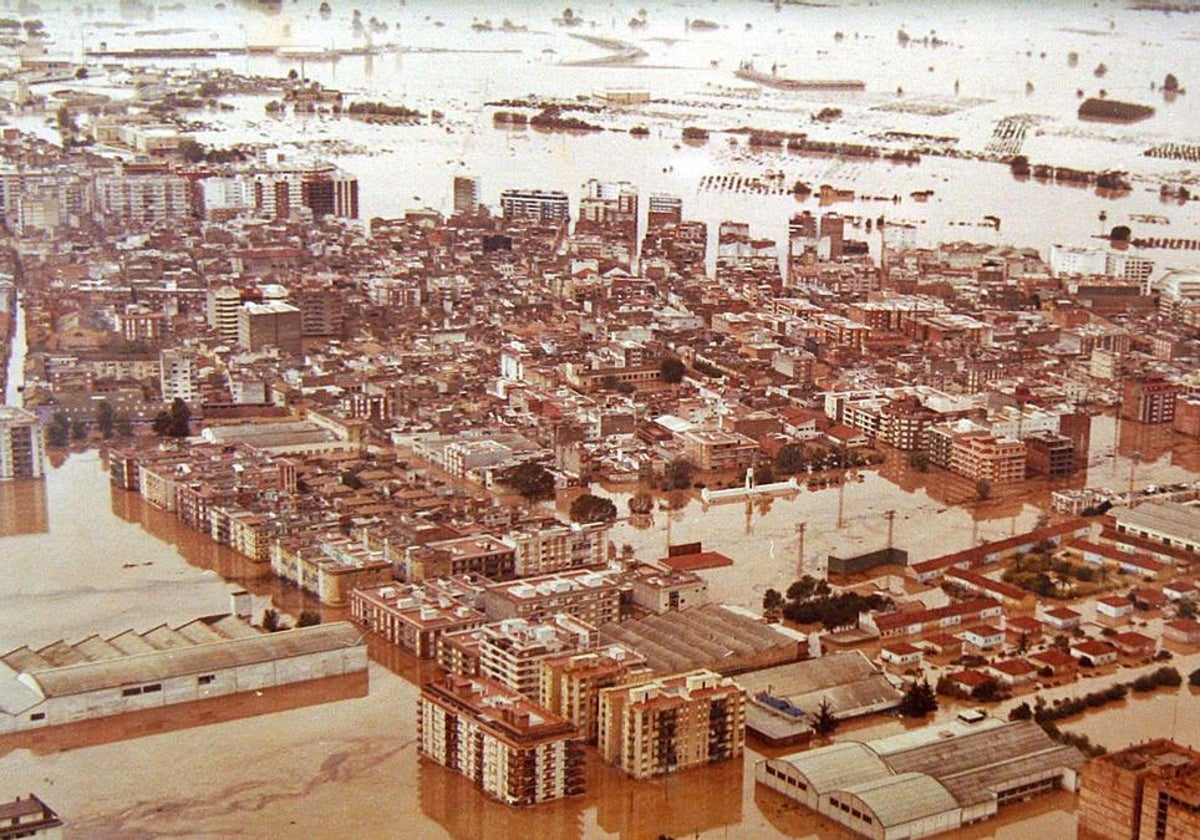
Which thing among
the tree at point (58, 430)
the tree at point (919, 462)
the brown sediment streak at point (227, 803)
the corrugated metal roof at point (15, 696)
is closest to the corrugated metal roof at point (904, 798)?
the brown sediment streak at point (227, 803)

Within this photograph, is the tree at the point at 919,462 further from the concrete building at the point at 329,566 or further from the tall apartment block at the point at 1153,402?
the concrete building at the point at 329,566

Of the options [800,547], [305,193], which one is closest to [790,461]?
[800,547]

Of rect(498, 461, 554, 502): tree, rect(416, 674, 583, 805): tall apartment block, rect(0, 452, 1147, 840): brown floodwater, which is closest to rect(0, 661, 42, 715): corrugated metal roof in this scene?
rect(0, 452, 1147, 840): brown floodwater

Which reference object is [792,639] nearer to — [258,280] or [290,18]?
[258,280]

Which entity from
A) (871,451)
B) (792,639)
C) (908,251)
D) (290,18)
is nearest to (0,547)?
(792,639)

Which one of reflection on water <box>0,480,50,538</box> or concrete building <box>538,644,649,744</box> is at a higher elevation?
concrete building <box>538,644,649,744</box>

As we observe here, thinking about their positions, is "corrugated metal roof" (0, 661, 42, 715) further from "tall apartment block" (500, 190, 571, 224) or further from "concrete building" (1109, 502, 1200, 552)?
"tall apartment block" (500, 190, 571, 224)
